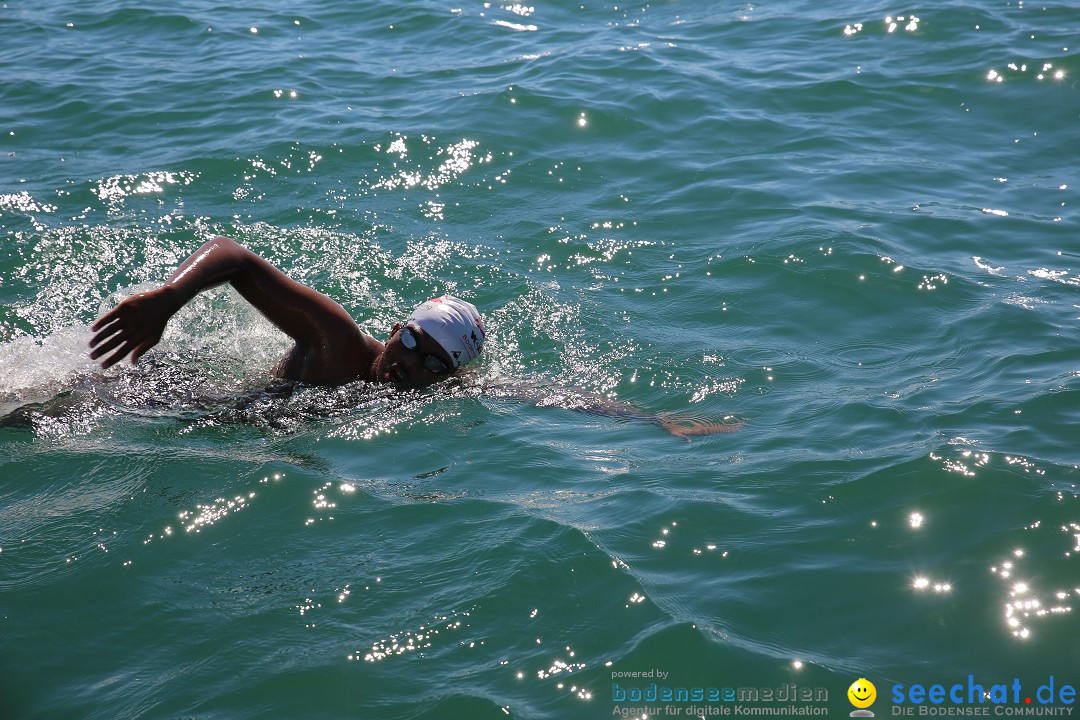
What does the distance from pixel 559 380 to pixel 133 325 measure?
3033mm

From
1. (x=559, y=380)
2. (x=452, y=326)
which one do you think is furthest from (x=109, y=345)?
(x=559, y=380)

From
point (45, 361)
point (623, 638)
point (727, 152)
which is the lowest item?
point (623, 638)

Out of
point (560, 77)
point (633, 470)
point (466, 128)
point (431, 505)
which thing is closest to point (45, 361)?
point (431, 505)

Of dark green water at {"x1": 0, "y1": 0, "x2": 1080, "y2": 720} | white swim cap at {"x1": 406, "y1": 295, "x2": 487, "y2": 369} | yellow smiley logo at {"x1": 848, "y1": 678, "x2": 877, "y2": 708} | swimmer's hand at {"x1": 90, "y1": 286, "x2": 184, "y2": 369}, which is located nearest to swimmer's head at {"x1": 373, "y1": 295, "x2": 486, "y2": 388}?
white swim cap at {"x1": 406, "y1": 295, "x2": 487, "y2": 369}

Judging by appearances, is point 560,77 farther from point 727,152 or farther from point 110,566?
point 110,566

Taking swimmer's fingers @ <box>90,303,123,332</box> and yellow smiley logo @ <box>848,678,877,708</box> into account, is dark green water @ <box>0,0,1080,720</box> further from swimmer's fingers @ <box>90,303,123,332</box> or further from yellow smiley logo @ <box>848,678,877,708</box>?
swimmer's fingers @ <box>90,303,123,332</box>

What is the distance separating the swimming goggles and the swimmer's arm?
1.01 feet

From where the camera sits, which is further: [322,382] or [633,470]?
[322,382]

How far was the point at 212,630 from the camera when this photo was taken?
4.26 metres

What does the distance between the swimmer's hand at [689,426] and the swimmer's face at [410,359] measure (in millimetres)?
1564

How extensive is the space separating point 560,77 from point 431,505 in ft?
27.7

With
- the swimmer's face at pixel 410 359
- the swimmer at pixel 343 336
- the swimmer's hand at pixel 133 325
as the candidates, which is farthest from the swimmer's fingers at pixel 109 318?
the swimmer's face at pixel 410 359

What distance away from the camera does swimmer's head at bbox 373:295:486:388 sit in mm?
6629

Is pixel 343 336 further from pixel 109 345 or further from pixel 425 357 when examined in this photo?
pixel 109 345
